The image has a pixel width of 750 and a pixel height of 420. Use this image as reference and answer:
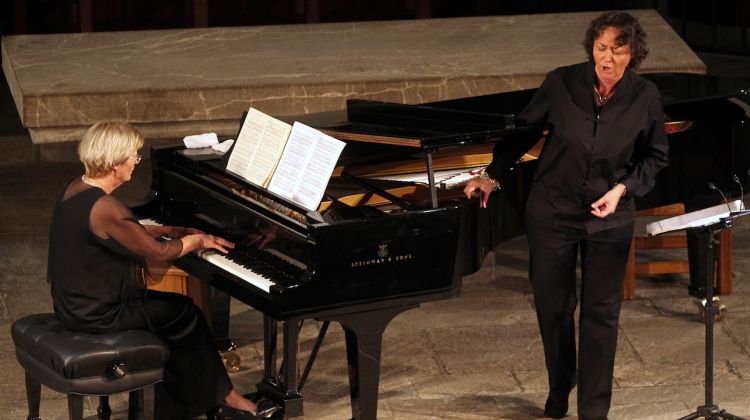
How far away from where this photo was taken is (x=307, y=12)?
37.5ft

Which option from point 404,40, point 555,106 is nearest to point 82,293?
point 555,106

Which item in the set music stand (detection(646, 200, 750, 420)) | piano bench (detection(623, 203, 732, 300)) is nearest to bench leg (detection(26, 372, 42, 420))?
music stand (detection(646, 200, 750, 420))

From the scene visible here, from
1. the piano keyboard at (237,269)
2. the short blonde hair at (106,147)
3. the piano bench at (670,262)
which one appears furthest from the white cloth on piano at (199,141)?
the piano bench at (670,262)

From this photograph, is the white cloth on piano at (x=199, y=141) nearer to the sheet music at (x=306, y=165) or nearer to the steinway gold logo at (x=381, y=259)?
the sheet music at (x=306, y=165)

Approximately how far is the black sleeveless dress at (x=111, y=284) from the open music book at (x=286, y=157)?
1.25 ft

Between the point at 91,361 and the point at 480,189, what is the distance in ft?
4.80

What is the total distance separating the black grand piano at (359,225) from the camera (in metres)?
4.67

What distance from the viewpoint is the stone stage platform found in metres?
6.60

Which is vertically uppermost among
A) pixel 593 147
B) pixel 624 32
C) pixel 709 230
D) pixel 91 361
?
pixel 624 32

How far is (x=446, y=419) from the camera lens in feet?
17.4

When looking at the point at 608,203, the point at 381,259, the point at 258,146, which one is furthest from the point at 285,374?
the point at 608,203

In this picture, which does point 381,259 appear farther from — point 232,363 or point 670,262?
point 670,262

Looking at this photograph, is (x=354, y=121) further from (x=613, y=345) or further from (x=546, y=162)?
(x=613, y=345)

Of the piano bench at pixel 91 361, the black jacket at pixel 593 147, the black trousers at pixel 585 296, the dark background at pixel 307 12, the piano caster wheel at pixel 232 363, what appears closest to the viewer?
the piano bench at pixel 91 361
